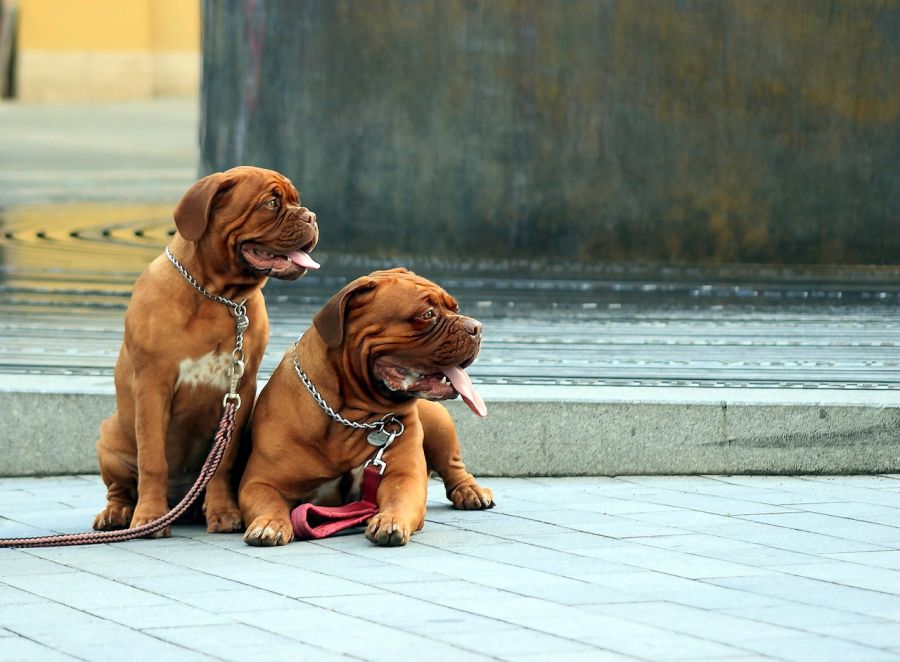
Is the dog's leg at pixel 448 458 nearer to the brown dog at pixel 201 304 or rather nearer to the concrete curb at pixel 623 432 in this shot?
the concrete curb at pixel 623 432

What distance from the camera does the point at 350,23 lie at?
12680mm

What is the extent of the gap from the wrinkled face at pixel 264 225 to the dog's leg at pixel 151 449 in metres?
0.54

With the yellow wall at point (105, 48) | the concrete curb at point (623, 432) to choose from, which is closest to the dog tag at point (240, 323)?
the concrete curb at point (623, 432)

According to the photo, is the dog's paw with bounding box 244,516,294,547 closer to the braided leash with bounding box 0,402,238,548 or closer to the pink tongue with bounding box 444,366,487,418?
the braided leash with bounding box 0,402,238,548

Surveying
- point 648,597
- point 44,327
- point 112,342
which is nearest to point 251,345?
point 648,597

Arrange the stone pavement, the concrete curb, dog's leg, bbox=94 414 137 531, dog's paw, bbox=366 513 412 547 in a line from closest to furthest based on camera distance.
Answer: the stone pavement → dog's paw, bbox=366 513 412 547 → dog's leg, bbox=94 414 137 531 → the concrete curb

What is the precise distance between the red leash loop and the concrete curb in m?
1.06

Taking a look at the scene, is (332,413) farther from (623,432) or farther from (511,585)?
(623,432)

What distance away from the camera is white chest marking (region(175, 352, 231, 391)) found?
19.5ft

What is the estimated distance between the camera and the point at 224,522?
616cm

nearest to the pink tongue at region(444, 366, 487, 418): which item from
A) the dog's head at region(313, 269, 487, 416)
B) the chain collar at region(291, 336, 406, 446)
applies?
the dog's head at region(313, 269, 487, 416)

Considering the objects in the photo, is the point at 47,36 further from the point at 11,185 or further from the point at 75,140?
the point at 11,185

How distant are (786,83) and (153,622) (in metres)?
8.80

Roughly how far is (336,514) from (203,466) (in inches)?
19.5
